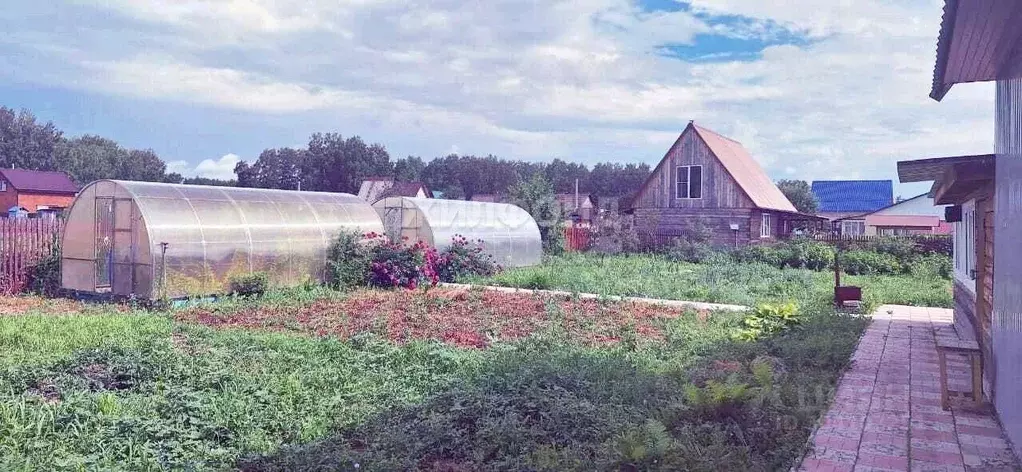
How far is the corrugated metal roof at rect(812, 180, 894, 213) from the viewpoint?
5019 centimetres

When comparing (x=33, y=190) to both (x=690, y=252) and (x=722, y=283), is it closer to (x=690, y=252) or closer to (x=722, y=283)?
(x=690, y=252)

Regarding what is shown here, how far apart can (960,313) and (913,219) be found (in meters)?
31.3

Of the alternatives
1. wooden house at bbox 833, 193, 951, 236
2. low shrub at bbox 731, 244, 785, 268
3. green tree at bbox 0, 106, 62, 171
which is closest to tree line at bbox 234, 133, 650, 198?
green tree at bbox 0, 106, 62, 171

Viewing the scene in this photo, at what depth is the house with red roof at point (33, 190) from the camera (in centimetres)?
4516

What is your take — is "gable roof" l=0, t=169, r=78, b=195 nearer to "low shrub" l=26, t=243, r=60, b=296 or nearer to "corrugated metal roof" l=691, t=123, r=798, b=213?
"low shrub" l=26, t=243, r=60, b=296

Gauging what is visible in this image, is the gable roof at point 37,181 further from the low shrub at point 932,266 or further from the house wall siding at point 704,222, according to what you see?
the low shrub at point 932,266

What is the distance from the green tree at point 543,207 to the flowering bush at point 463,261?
7.10 m

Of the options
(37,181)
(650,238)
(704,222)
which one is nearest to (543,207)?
(650,238)

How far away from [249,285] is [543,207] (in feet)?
49.8

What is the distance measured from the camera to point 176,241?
41.0 ft

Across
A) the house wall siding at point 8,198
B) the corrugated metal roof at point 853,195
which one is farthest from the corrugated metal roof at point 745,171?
the house wall siding at point 8,198

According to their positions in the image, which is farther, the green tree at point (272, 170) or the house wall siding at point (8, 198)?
the green tree at point (272, 170)

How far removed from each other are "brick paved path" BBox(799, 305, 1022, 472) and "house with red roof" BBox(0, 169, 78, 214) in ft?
158

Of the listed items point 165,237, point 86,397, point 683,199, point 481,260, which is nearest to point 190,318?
point 165,237
